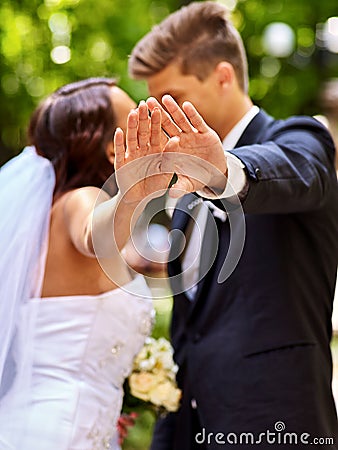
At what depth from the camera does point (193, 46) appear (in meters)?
2.63

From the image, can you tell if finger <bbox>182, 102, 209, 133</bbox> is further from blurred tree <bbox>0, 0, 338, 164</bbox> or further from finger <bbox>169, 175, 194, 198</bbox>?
blurred tree <bbox>0, 0, 338, 164</bbox>

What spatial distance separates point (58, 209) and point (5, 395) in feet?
1.96

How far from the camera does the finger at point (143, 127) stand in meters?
1.57

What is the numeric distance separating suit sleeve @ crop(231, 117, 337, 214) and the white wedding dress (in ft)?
2.25

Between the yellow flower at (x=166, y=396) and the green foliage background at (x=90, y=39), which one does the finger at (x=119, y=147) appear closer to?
the yellow flower at (x=166, y=396)

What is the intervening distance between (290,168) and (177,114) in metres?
0.51

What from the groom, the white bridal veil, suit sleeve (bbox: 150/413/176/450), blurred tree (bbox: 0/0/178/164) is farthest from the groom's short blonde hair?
blurred tree (bbox: 0/0/178/164)

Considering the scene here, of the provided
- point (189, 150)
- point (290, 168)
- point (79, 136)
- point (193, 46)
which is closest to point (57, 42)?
point (193, 46)

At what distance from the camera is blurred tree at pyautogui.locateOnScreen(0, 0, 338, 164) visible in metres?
5.82

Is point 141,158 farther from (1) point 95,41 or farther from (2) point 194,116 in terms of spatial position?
(1) point 95,41

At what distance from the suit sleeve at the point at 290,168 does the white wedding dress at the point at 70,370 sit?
0.68m

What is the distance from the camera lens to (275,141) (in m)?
2.23

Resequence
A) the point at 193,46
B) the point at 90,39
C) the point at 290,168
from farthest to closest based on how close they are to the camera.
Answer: the point at 90,39 → the point at 193,46 → the point at 290,168

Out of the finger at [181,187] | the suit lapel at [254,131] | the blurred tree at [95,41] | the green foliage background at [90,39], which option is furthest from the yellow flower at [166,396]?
the blurred tree at [95,41]
